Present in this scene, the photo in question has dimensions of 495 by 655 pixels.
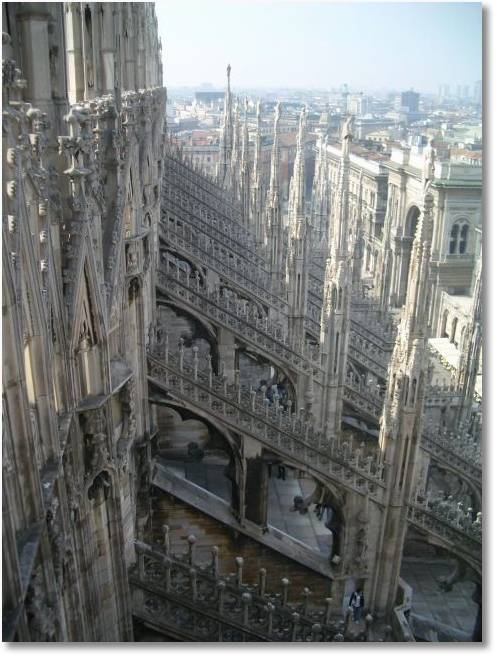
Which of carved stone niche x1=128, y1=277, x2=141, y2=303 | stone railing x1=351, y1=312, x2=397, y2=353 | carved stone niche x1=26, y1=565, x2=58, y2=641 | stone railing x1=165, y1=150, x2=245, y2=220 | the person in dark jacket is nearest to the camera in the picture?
carved stone niche x1=26, y1=565, x2=58, y2=641

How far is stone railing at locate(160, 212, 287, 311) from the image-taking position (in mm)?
19016

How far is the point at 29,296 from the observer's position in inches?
180

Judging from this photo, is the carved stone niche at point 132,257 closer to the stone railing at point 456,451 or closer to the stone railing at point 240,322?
the stone railing at point 240,322

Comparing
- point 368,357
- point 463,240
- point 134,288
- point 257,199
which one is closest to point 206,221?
point 368,357

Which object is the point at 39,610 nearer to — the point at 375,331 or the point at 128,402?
the point at 128,402

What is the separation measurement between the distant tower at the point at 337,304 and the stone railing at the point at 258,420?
11.5ft

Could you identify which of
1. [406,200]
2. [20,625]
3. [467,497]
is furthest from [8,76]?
[406,200]

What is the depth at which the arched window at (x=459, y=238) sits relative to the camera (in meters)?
34.8

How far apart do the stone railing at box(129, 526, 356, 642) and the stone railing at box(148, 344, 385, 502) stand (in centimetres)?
319

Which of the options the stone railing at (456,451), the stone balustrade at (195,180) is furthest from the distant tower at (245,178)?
the stone railing at (456,451)

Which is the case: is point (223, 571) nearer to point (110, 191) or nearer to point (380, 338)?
point (110, 191)

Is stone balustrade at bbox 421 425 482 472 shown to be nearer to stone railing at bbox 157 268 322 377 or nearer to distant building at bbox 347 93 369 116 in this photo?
stone railing at bbox 157 268 322 377

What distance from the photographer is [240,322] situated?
53.9ft

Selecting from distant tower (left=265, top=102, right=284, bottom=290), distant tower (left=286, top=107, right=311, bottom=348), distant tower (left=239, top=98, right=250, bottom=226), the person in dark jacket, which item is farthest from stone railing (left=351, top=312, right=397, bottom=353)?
the person in dark jacket
